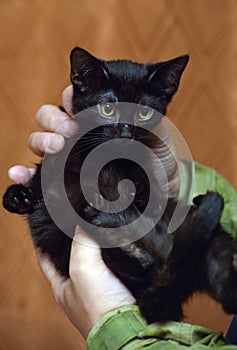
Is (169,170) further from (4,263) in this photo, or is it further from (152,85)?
(4,263)

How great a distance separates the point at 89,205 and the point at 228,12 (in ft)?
3.59

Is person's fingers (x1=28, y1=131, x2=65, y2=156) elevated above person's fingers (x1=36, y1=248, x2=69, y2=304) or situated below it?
above

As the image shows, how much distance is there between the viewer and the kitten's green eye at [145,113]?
3.09 ft

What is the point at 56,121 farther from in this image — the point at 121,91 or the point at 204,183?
the point at 204,183

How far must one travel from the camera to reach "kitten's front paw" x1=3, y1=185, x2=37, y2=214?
3.06ft

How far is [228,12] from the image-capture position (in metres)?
1.73

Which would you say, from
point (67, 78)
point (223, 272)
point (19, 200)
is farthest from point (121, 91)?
point (67, 78)

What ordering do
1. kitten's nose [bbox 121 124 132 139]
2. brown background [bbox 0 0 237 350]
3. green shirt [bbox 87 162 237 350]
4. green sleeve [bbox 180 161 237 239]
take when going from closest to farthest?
green shirt [bbox 87 162 237 350]
kitten's nose [bbox 121 124 132 139]
green sleeve [bbox 180 161 237 239]
brown background [bbox 0 0 237 350]

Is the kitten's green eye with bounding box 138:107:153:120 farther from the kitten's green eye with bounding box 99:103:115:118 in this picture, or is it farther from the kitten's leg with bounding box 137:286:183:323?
the kitten's leg with bounding box 137:286:183:323

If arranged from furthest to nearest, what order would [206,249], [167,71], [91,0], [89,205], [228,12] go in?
[228,12], [91,0], [167,71], [89,205], [206,249]

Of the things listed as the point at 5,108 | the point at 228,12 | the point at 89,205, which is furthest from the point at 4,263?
the point at 228,12

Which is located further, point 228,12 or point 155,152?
point 228,12

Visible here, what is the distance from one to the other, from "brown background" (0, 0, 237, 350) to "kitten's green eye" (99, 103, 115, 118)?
0.69 meters

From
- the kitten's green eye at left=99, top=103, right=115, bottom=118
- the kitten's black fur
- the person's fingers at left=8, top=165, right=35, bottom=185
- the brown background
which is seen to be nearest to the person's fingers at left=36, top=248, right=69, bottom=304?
the kitten's black fur
